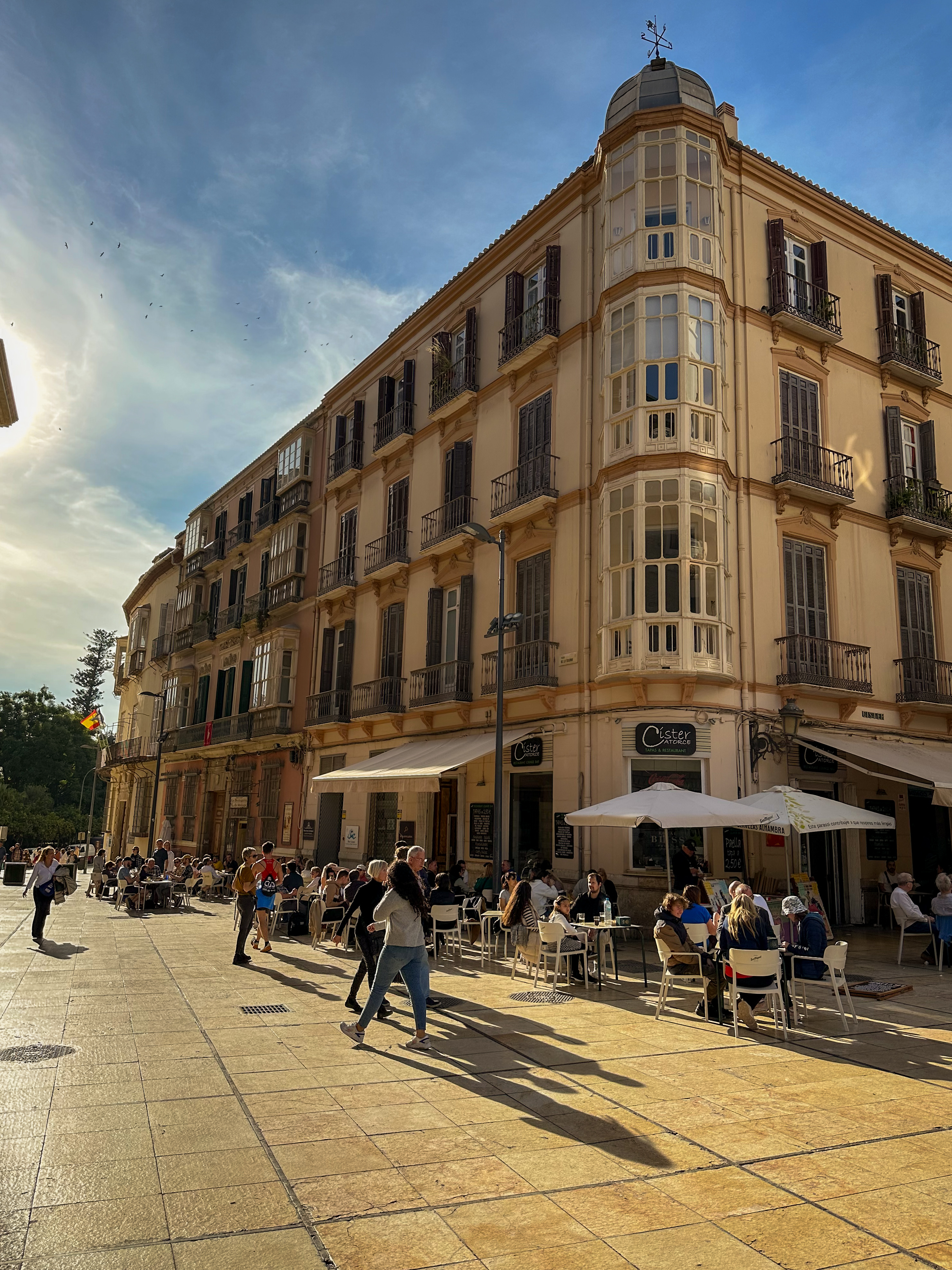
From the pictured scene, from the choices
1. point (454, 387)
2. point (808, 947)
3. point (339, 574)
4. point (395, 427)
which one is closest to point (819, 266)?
point (454, 387)

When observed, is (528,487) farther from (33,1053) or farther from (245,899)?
(33,1053)

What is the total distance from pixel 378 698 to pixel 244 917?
11.5 metres

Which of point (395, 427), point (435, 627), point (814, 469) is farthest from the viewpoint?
point (395, 427)

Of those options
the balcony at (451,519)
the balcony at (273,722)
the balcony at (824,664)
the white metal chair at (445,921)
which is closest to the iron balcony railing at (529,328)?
the balcony at (451,519)

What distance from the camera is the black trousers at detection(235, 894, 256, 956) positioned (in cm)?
1272

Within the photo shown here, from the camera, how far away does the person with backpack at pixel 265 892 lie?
13578 millimetres

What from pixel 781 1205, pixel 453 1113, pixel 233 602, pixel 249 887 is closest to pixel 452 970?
pixel 249 887

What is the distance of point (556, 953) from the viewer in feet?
35.9

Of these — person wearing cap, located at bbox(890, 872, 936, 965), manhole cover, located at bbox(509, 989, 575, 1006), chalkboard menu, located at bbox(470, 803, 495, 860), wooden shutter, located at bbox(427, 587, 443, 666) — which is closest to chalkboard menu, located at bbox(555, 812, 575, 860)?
chalkboard menu, located at bbox(470, 803, 495, 860)

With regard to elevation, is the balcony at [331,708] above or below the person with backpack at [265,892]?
above

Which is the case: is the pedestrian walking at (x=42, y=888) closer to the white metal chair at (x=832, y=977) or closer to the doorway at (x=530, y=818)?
the doorway at (x=530, y=818)

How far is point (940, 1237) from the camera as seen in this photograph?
13.9 feet

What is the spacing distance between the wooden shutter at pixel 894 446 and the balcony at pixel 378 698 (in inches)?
491

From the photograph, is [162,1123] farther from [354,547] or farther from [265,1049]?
[354,547]
